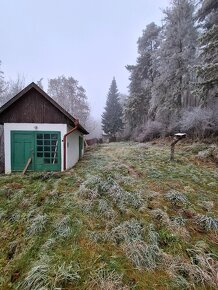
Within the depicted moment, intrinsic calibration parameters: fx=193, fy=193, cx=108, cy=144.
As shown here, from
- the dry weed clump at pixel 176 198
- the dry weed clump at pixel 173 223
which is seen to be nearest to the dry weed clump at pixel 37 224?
the dry weed clump at pixel 173 223

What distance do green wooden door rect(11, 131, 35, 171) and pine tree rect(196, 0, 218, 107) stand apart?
8.96 metres

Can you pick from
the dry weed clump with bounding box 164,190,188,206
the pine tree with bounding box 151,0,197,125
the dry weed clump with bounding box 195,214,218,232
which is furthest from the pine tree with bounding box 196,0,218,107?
the dry weed clump with bounding box 195,214,218,232

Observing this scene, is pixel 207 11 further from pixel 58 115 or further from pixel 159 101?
pixel 58 115

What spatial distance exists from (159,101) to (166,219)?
47.4ft

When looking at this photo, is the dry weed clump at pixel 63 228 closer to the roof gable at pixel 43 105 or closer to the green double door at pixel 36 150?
the green double door at pixel 36 150

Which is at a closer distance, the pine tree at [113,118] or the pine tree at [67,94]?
the pine tree at [113,118]

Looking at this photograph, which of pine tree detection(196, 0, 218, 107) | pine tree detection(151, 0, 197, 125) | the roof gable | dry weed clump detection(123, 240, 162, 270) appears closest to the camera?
dry weed clump detection(123, 240, 162, 270)

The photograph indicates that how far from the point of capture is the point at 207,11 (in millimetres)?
11688

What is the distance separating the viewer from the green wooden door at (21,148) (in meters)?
8.91

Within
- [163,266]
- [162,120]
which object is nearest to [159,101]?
[162,120]

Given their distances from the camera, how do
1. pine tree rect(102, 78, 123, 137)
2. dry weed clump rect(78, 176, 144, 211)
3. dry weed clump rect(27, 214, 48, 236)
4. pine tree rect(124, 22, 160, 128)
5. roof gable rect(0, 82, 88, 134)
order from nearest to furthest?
1. dry weed clump rect(27, 214, 48, 236)
2. dry weed clump rect(78, 176, 144, 211)
3. roof gable rect(0, 82, 88, 134)
4. pine tree rect(124, 22, 160, 128)
5. pine tree rect(102, 78, 123, 137)

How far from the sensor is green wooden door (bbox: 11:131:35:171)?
891cm

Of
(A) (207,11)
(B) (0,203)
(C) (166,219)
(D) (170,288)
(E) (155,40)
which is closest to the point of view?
(D) (170,288)

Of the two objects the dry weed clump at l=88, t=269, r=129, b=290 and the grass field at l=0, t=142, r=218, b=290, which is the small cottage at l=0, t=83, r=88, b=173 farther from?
the dry weed clump at l=88, t=269, r=129, b=290
